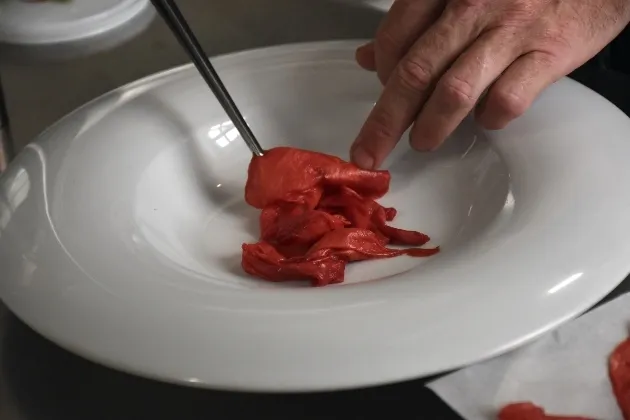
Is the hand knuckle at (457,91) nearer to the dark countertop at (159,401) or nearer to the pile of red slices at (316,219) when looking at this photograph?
the pile of red slices at (316,219)

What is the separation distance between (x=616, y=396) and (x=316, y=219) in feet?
0.67

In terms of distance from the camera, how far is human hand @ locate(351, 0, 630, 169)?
1.67ft

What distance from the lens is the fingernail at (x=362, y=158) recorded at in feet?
1.75

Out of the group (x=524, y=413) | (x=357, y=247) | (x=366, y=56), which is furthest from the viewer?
(x=366, y=56)

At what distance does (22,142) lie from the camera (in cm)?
66

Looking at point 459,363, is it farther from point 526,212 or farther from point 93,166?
point 93,166

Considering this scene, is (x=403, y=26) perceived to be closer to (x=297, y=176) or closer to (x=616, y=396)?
(x=297, y=176)

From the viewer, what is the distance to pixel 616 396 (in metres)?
0.38

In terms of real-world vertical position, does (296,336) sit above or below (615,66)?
above

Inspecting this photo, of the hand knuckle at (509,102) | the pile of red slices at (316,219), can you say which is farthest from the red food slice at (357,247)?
the hand knuckle at (509,102)

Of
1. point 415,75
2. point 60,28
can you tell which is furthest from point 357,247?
point 60,28

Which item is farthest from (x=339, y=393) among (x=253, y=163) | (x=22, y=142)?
(x=22, y=142)

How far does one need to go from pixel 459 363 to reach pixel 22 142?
0.46m

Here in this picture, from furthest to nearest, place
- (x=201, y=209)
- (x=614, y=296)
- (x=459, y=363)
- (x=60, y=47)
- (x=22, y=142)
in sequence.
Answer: (x=60, y=47) < (x=22, y=142) < (x=201, y=209) < (x=614, y=296) < (x=459, y=363)
